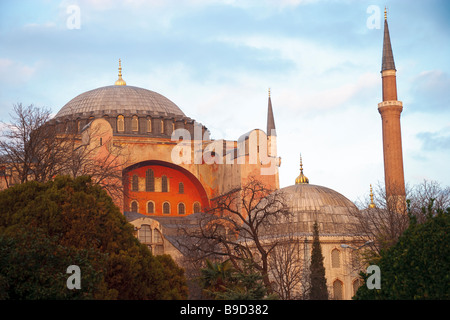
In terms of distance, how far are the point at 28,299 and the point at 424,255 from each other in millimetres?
7957

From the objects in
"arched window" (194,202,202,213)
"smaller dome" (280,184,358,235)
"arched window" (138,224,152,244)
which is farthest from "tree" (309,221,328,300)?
"arched window" (194,202,202,213)

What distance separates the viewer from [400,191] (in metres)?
44.6

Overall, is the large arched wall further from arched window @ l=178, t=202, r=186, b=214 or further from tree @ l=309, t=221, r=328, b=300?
tree @ l=309, t=221, r=328, b=300

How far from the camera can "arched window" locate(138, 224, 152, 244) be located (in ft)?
137

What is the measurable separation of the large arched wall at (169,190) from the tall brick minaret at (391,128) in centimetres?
1231

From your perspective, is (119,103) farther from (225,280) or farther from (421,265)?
(421,265)

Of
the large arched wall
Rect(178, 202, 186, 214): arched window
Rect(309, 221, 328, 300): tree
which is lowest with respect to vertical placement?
Rect(309, 221, 328, 300): tree

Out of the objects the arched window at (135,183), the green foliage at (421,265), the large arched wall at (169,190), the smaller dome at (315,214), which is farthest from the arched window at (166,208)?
the green foliage at (421,265)

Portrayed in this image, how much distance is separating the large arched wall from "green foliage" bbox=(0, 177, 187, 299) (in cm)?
2904

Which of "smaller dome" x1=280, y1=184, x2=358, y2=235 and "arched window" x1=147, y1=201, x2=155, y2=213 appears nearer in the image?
"smaller dome" x1=280, y1=184, x2=358, y2=235

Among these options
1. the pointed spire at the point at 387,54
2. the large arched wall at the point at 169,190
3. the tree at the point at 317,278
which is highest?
the pointed spire at the point at 387,54

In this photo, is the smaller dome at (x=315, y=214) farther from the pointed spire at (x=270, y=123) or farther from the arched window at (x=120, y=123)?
the arched window at (x=120, y=123)

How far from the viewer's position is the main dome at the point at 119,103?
169 feet
